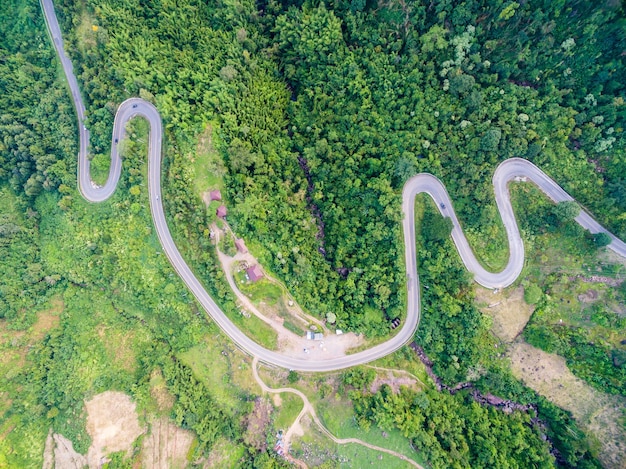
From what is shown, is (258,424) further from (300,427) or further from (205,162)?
(205,162)

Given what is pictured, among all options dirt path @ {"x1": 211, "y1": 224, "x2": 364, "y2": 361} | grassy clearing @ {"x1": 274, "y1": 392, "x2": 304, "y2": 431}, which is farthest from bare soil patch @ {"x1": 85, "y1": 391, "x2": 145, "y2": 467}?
dirt path @ {"x1": 211, "y1": 224, "x2": 364, "y2": 361}

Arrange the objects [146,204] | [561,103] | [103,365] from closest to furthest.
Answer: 1. [561,103]
2. [146,204]
3. [103,365]

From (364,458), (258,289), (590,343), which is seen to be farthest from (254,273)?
(590,343)

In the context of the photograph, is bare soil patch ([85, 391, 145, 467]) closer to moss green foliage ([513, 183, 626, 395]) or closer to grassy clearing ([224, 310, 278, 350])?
grassy clearing ([224, 310, 278, 350])

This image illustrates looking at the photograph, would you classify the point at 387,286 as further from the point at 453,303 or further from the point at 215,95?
the point at 215,95

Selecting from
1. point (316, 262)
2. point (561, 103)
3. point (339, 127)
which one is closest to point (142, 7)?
point (339, 127)

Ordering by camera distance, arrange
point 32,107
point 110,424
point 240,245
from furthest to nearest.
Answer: point 32,107, point 110,424, point 240,245
